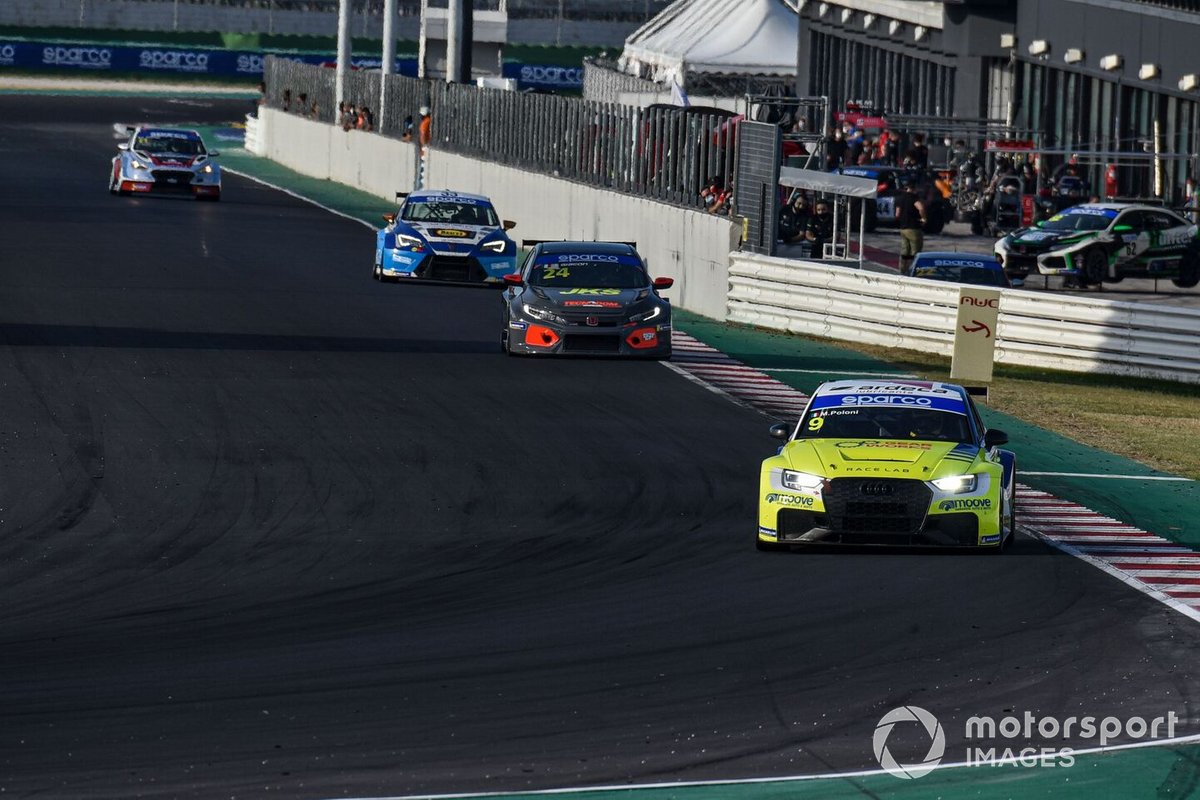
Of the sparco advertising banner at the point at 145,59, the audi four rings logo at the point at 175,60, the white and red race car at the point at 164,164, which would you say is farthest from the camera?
the audi four rings logo at the point at 175,60

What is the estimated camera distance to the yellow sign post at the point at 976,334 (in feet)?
78.0

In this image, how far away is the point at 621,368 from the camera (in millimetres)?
25219

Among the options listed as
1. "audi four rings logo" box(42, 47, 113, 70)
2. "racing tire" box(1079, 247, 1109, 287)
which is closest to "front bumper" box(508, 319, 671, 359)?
"racing tire" box(1079, 247, 1109, 287)

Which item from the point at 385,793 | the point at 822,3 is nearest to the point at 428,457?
the point at 385,793

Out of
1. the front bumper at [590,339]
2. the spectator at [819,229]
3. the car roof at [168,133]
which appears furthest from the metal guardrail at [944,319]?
the car roof at [168,133]

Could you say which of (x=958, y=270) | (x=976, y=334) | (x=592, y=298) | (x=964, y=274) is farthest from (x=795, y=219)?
(x=976, y=334)

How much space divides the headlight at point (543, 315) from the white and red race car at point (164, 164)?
24.8 metres

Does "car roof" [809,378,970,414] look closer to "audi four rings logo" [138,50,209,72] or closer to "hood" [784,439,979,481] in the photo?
"hood" [784,439,979,481]

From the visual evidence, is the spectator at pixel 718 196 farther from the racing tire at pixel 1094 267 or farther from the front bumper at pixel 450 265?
the racing tire at pixel 1094 267

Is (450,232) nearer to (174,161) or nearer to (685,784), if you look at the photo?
(174,161)

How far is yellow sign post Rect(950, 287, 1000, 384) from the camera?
23781mm

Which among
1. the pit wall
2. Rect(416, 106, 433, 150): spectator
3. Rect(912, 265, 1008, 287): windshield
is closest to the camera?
Rect(912, 265, 1008, 287): windshield

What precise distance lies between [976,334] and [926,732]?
14033 millimetres

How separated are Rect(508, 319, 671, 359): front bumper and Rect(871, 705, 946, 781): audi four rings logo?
14.4m
